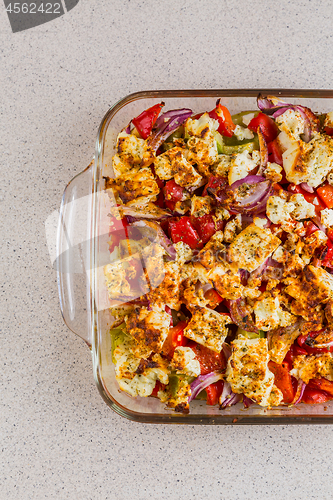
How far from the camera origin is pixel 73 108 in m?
1.24

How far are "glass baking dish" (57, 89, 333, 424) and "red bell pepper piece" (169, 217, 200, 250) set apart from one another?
0.60 ft

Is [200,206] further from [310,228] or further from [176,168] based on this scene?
[310,228]

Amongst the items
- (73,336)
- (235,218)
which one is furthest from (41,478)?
(235,218)

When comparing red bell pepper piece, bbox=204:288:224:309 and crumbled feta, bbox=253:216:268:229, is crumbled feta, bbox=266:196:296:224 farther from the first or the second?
red bell pepper piece, bbox=204:288:224:309

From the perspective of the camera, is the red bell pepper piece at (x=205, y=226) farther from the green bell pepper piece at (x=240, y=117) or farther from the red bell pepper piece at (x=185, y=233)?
the green bell pepper piece at (x=240, y=117)

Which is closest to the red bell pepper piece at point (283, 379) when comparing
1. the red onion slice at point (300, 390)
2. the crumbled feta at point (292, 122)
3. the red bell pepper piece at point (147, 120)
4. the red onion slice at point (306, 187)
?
the red onion slice at point (300, 390)

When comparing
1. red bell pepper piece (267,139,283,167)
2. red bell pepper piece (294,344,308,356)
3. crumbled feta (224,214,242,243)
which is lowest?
red bell pepper piece (294,344,308,356)

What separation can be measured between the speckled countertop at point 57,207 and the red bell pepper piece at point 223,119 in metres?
0.24

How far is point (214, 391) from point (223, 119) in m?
0.72

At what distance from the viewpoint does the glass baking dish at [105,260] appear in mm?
1021

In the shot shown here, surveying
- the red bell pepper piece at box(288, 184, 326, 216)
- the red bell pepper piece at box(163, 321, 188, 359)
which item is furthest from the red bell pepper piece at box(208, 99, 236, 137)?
the red bell pepper piece at box(163, 321, 188, 359)

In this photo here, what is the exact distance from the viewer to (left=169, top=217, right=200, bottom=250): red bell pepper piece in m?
0.99

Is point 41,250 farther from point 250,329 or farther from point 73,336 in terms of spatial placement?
point 250,329

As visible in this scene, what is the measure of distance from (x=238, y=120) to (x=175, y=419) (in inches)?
33.0
